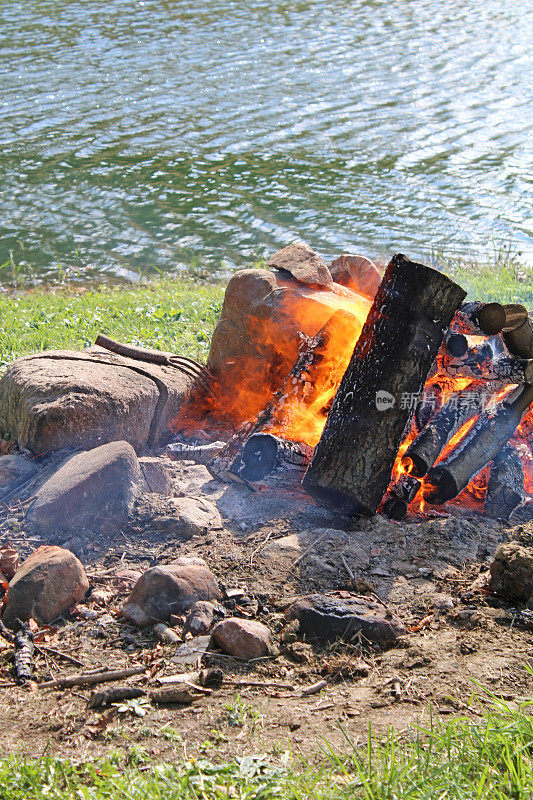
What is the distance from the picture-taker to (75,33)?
2031cm

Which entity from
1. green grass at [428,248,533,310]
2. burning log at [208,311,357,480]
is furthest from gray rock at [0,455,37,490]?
green grass at [428,248,533,310]

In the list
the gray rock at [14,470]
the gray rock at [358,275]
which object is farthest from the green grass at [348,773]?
the gray rock at [358,275]

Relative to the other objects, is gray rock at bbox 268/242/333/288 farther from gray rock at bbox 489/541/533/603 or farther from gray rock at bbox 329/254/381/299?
gray rock at bbox 489/541/533/603

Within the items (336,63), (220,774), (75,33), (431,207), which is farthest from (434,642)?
(75,33)

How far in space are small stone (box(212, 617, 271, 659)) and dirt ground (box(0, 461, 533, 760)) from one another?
5 centimetres

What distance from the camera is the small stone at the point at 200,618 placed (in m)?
3.24

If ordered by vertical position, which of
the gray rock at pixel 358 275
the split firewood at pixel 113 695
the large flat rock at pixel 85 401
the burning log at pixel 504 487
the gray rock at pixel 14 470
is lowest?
the burning log at pixel 504 487

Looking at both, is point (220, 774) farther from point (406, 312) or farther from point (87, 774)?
point (406, 312)

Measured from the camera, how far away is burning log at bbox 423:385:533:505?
4309 millimetres

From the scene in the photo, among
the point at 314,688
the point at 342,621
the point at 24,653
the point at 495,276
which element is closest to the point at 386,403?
the point at 342,621

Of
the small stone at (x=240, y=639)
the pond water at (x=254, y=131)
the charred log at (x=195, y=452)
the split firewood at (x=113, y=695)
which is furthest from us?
the pond water at (x=254, y=131)

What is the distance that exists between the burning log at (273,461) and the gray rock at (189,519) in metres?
0.37

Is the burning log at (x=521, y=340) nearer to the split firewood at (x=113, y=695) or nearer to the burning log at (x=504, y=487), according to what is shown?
the burning log at (x=504, y=487)

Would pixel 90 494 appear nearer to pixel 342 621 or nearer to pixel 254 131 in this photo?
pixel 342 621
